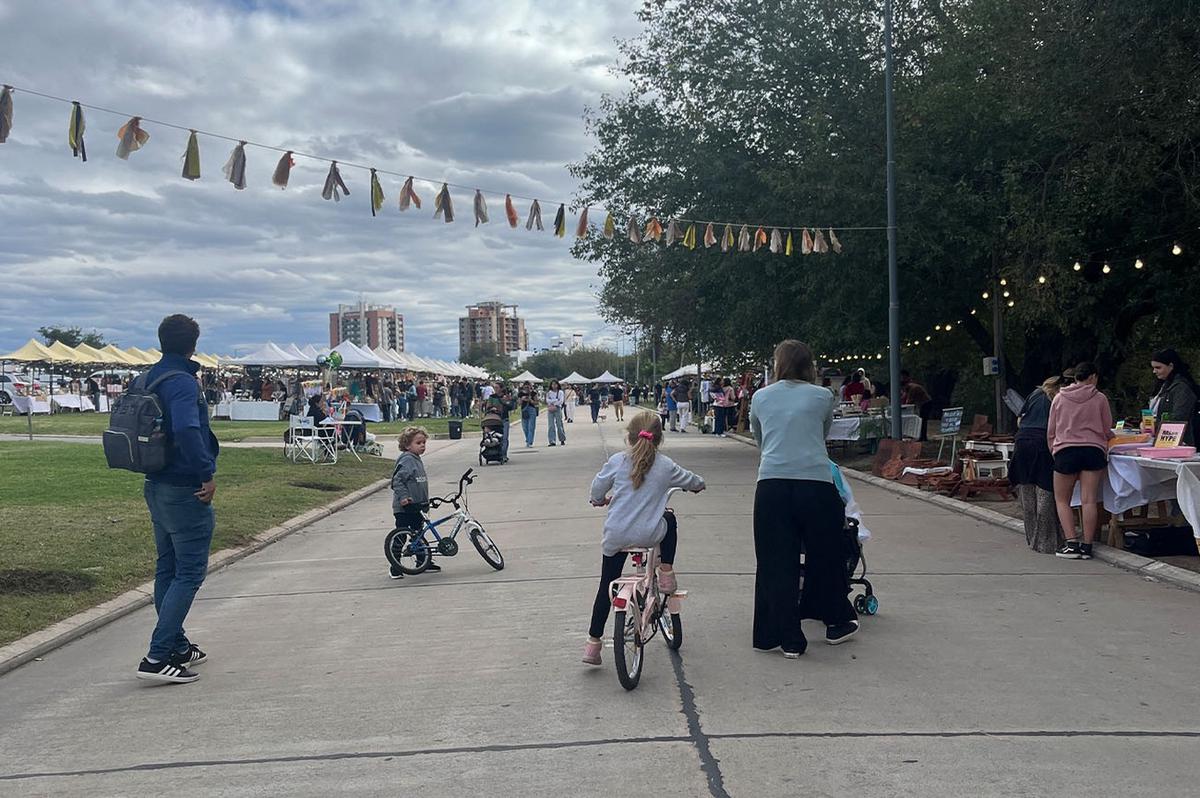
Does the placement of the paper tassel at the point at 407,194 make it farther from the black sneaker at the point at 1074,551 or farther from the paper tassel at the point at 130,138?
the black sneaker at the point at 1074,551

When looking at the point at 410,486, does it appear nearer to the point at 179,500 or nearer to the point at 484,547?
the point at 484,547

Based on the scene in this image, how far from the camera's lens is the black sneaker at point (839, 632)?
21.2ft

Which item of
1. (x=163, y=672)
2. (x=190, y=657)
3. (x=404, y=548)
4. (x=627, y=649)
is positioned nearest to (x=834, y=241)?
(x=404, y=548)

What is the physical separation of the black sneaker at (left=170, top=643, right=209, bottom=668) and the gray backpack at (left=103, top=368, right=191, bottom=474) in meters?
1.09

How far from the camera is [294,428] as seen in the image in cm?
2117

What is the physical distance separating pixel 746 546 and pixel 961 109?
11776 mm

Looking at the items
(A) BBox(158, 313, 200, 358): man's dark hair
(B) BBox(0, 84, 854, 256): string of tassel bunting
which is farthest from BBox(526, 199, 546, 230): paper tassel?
(A) BBox(158, 313, 200, 358): man's dark hair

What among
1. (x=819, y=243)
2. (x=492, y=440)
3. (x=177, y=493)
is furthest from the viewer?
(x=492, y=440)

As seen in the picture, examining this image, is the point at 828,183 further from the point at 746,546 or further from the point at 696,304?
the point at 746,546

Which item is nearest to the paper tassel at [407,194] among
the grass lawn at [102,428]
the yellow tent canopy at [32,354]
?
the grass lawn at [102,428]

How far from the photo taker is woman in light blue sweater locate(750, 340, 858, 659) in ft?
20.3

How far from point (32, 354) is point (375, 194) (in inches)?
1394

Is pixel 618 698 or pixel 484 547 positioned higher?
pixel 484 547

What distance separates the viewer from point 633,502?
237 inches
